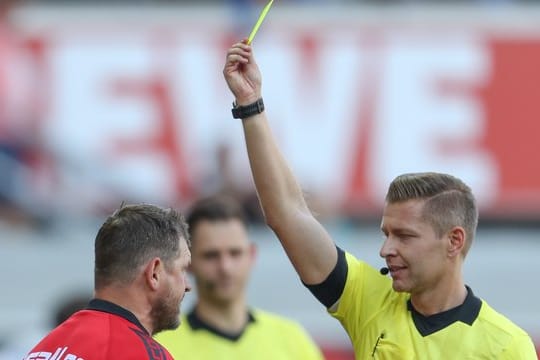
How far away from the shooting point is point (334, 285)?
4.49 m

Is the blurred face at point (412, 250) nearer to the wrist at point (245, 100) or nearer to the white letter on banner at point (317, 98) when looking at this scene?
the wrist at point (245, 100)

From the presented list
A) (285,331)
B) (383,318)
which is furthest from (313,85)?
(383,318)

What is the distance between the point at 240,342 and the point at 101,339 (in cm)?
245

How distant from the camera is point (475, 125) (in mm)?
12555

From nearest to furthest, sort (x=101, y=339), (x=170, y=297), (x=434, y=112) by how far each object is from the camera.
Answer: (x=101, y=339) → (x=170, y=297) → (x=434, y=112)

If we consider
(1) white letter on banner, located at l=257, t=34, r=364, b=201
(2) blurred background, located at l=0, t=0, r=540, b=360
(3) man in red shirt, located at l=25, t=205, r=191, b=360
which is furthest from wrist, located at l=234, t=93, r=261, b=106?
(1) white letter on banner, located at l=257, t=34, r=364, b=201

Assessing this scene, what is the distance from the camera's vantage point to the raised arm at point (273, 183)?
441 cm

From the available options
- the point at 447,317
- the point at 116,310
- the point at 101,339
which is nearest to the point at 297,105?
the point at 447,317

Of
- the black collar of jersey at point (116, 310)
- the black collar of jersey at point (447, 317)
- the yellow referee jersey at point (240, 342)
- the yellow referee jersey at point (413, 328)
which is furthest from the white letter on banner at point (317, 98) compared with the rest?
the black collar of jersey at point (116, 310)

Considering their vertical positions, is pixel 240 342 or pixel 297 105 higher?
pixel 297 105

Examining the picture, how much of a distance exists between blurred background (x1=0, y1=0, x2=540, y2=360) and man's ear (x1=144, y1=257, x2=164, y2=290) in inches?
304

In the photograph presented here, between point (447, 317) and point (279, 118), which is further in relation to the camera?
point (279, 118)

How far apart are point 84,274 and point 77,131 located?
141 cm

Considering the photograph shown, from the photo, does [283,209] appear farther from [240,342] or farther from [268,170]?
[240,342]
